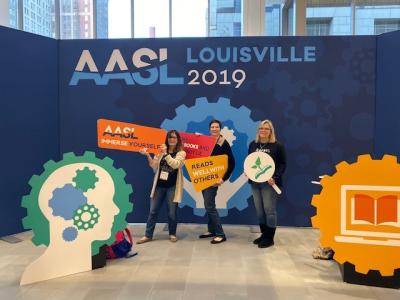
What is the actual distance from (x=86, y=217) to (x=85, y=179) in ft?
1.07

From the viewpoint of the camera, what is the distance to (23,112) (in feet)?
15.5

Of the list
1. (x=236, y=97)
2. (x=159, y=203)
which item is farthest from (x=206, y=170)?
(x=236, y=97)

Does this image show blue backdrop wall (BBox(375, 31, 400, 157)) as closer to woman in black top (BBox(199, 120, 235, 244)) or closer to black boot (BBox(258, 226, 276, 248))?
black boot (BBox(258, 226, 276, 248))

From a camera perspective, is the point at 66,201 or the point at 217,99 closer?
the point at 66,201

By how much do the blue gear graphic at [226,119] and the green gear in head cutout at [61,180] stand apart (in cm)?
147

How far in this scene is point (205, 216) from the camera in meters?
5.10

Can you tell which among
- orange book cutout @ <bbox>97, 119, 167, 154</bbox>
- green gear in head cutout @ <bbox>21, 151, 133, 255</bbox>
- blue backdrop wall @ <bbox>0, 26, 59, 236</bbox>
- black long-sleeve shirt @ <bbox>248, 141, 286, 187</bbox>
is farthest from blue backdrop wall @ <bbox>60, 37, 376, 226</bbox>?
green gear in head cutout @ <bbox>21, 151, 133, 255</bbox>

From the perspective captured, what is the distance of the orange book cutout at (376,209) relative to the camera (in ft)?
10.5

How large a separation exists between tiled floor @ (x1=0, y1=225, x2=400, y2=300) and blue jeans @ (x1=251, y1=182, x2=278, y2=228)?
31cm

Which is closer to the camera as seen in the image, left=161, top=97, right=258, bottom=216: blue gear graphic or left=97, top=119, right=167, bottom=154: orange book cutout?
left=97, top=119, right=167, bottom=154: orange book cutout

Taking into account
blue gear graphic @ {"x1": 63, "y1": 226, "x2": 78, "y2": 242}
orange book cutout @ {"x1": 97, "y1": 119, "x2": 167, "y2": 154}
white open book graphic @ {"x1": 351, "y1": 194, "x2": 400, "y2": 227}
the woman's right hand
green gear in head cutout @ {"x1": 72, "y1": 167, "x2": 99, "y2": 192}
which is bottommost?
blue gear graphic @ {"x1": 63, "y1": 226, "x2": 78, "y2": 242}

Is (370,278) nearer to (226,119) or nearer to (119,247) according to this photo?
(119,247)

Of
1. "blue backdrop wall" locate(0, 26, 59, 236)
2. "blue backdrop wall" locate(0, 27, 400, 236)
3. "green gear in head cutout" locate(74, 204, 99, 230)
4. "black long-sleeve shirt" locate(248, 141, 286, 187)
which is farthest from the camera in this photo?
"blue backdrop wall" locate(0, 27, 400, 236)

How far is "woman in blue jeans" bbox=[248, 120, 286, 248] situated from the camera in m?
4.19
